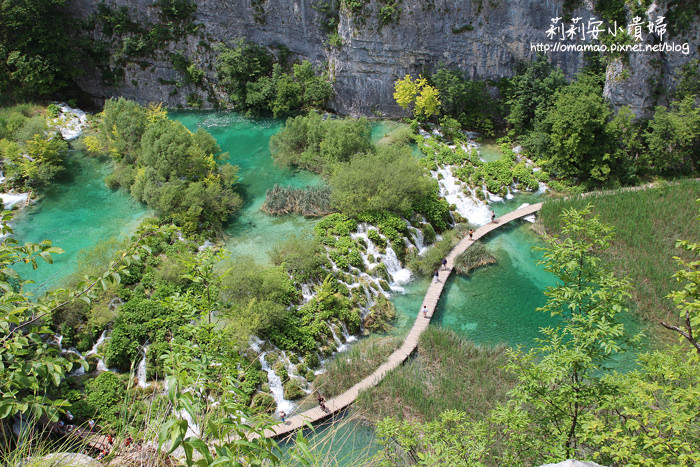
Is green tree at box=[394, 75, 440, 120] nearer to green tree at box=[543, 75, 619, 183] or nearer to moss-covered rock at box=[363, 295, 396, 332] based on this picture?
green tree at box=[543, 75, 619, 183]

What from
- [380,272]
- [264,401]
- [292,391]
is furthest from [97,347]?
[380,272]

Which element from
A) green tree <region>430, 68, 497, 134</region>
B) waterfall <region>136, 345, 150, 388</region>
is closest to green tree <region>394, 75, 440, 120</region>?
green tree <region>430, 68, 497, 134</region>

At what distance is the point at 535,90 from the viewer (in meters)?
30.1

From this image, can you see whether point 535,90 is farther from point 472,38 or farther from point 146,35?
point 146,35

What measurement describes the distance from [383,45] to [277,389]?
23.6 metres

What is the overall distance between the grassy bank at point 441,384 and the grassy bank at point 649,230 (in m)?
6.57

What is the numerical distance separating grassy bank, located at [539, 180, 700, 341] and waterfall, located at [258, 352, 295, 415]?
13141 millimetres

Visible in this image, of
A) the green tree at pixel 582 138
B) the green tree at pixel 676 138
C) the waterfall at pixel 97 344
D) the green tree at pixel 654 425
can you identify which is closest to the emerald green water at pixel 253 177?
the waterfall at pixel 97 344

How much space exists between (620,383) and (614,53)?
2501 centimetres

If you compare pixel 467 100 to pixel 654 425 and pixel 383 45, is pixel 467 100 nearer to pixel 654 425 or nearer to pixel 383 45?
pixel 383 45

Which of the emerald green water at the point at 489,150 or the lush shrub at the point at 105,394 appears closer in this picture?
the lush shrub at the point at 105,394

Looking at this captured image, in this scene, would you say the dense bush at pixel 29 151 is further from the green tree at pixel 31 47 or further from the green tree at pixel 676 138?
the green tree at pixel 676 138

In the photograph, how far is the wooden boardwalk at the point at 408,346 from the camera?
15805mm

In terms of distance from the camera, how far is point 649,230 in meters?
22.2
